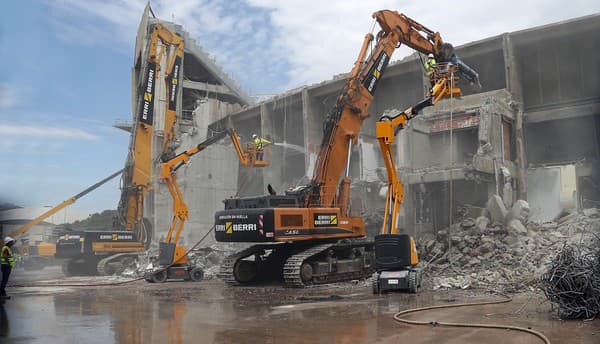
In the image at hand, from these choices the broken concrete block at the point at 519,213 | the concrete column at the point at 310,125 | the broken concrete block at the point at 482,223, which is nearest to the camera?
the broken concrete block at the point at 482,223

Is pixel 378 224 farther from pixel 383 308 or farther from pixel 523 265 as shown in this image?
pixel 383 308

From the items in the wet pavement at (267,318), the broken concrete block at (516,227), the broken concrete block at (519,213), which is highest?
the broken concrete block at (519,213)

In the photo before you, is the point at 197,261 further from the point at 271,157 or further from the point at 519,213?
the point at 271,157

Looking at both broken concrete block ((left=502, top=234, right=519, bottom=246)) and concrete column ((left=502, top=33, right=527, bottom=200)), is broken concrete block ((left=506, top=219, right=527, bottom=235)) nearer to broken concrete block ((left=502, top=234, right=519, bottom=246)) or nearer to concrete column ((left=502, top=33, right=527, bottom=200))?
broken concrete block ((left=502, top=234, right=519, bottom=246))

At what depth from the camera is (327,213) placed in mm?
14812

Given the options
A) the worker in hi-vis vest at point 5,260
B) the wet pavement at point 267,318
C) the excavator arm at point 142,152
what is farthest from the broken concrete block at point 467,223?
the worker in hi-vis vest at point 5,260

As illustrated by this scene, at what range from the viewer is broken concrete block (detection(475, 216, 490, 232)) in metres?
17.7

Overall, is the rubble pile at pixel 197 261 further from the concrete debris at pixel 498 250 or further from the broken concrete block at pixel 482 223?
the broken concrete block at pixel 482 223

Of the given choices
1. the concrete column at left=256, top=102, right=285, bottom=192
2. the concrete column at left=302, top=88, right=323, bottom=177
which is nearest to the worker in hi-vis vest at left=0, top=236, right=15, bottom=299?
the concrete column at left=302, top=88, right=323, bottom=177

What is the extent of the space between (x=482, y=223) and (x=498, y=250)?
10.6ft

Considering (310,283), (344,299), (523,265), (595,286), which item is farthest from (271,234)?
(595,286)

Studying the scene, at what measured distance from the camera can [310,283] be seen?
14.3m

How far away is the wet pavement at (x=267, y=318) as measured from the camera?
704 cm

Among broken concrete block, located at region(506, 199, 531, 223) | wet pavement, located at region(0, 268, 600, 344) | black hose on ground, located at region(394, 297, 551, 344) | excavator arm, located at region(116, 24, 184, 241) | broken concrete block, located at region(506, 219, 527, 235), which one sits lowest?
wet pavement, located at region(0, 268, 600, 344)
